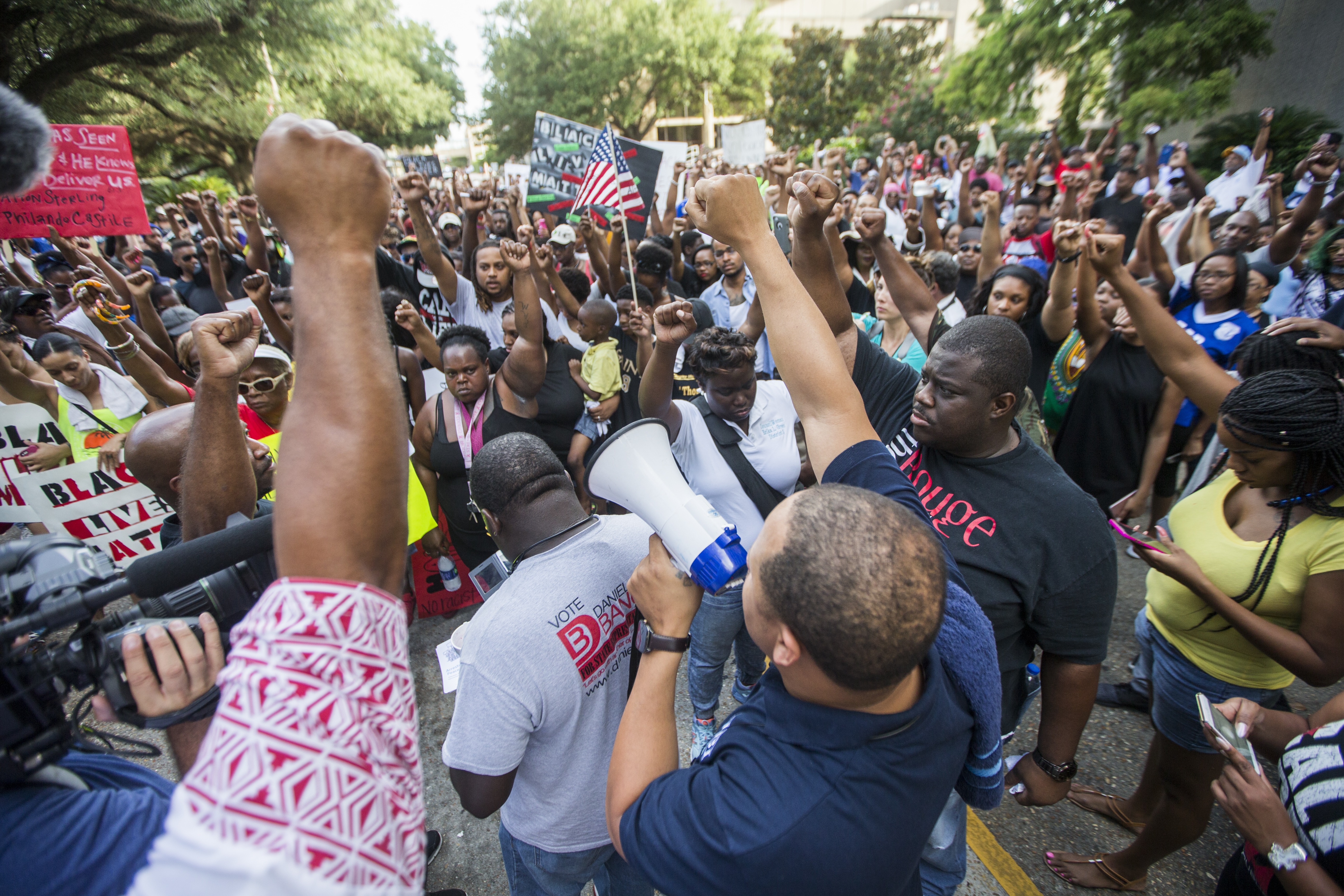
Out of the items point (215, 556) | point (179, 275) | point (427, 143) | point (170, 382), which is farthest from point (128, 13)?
point (215, 556)

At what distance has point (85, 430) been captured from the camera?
Result: 3977 millimetres

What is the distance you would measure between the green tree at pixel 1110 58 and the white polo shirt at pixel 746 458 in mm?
14620

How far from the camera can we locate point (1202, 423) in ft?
13.1

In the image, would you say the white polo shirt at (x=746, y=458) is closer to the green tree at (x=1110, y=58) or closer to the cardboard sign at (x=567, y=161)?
the cardboard sign at (x=567, y=161)

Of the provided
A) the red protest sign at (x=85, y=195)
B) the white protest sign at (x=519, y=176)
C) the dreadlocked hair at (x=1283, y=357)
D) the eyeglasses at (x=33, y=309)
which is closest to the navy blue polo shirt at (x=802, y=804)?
the dreadlocked hair at (x=1283, y=357)

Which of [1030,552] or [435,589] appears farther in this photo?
[435,589]

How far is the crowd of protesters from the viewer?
781 millimetres

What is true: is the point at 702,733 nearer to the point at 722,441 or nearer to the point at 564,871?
the point at 564,871

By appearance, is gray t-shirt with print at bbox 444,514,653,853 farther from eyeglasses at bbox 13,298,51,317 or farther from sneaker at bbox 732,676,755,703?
eyeglasses at bbox 13,298,51,317

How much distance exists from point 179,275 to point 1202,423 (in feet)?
41.7

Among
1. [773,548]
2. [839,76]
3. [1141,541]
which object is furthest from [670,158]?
[839,76]

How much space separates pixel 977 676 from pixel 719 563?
0.58 meters

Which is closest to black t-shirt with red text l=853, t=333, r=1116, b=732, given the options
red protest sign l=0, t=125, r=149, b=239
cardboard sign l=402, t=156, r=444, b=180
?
red protest sign l=0, t=125, r=149, b=239

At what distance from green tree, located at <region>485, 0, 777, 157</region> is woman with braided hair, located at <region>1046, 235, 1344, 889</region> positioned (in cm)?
3101
